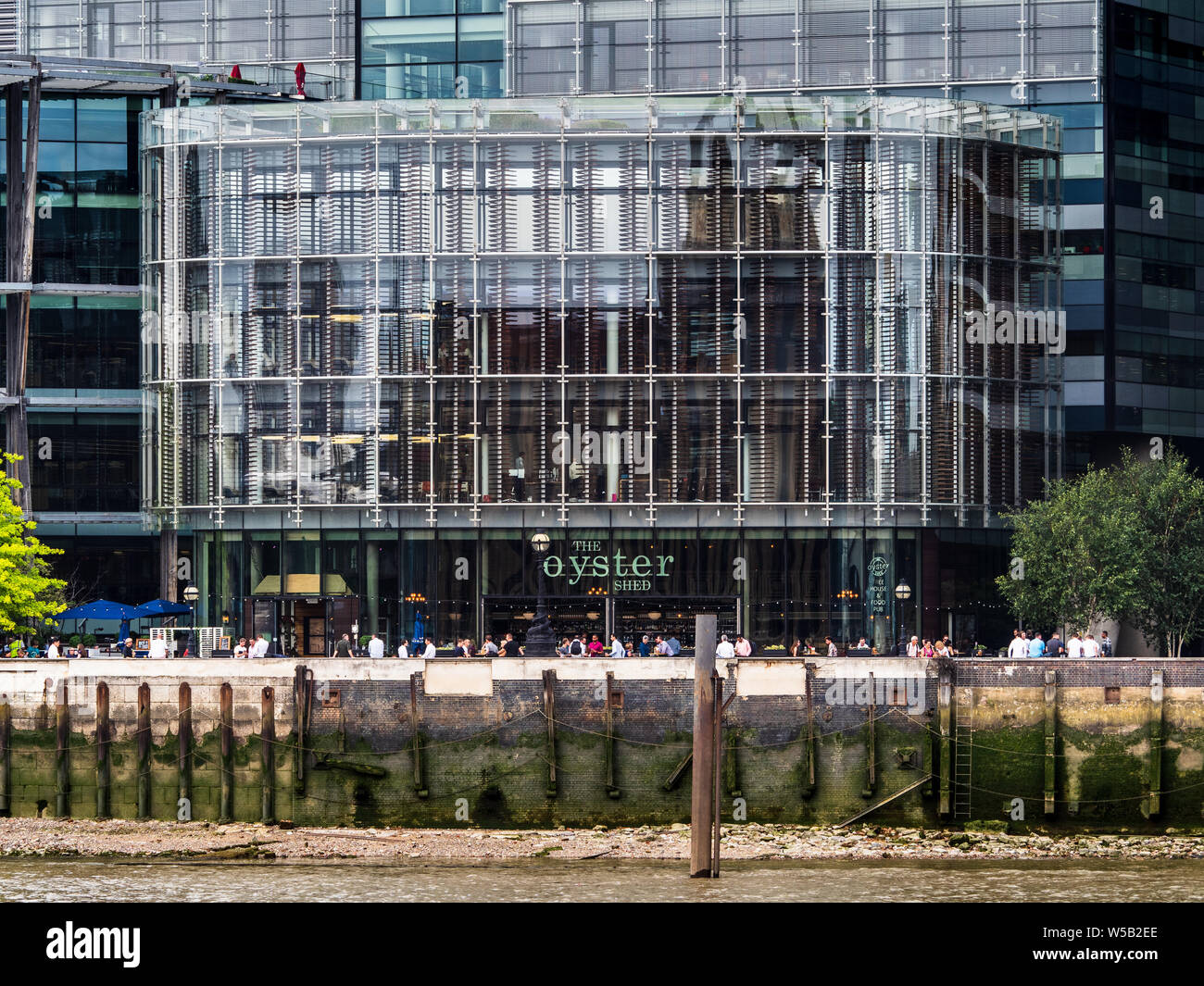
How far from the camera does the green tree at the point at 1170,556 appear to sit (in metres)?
72.2

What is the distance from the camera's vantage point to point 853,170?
7512 cm

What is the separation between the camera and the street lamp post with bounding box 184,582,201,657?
71875 millimetres

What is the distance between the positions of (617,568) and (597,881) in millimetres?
30914

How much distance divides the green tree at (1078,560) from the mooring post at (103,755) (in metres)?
32.2

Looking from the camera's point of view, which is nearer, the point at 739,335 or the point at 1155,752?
the point at 1155,752

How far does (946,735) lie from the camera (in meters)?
51.3

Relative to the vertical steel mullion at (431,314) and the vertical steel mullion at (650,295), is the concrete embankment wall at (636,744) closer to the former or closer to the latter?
the vertical steel mullion at (431,314)

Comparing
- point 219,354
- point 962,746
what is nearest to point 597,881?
point 962,746
